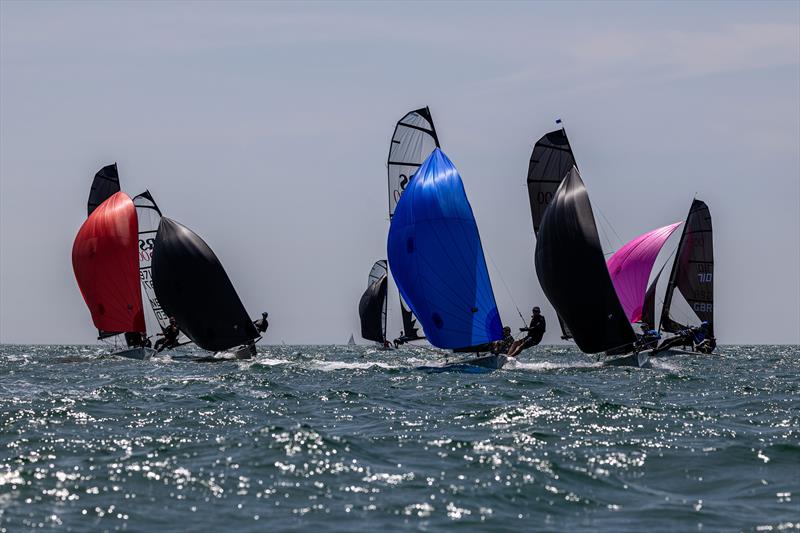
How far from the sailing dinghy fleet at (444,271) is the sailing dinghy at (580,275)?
0.04 metres

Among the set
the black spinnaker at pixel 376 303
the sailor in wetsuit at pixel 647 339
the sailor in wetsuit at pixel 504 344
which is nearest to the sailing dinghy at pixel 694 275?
the sailor in wetsuit at pixel 647 339

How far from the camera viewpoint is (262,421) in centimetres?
1811

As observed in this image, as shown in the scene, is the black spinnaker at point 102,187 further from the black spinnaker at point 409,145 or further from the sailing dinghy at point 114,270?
the black spinnaker at point 409,145

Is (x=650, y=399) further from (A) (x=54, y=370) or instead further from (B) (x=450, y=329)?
(A) (x=54, y=370)

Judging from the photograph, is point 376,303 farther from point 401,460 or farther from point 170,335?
point 401,460

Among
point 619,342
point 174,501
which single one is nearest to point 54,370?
point 619,342

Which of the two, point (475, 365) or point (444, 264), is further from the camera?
point (475, 365)

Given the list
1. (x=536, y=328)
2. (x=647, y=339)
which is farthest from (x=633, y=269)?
(x=536, y=328)

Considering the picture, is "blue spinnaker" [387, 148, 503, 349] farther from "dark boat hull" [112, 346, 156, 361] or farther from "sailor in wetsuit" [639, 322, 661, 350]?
"dark boat hull" [112, 346, 156, 361]

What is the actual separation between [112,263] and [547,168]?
15.6 m

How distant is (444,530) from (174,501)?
2795mm

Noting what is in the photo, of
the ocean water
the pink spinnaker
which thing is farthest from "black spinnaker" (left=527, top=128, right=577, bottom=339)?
the ocean water

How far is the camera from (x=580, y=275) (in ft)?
107

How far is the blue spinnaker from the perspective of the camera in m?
30.5
